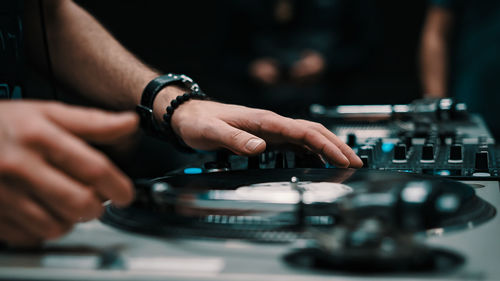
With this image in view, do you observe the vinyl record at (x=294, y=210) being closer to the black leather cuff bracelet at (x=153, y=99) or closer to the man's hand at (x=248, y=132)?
the man's hand at (x=248, y=132)

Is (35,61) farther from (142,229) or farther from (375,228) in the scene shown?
(375,228)

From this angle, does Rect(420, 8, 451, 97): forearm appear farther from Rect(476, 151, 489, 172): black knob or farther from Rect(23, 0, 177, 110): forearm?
Rect(476, 151, 489, 172): black knob

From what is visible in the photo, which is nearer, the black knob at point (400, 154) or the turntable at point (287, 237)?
the turntable at point (287, 237)

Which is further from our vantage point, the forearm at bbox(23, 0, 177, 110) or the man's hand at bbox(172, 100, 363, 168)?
the forearm at bbox(23, 0, 177, 110)

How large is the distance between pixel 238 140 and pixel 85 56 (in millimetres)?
623

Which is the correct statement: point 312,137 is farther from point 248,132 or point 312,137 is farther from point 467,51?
point 467,51

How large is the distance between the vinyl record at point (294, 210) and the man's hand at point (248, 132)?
11.7 inches

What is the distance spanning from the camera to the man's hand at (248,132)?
39.4 inches

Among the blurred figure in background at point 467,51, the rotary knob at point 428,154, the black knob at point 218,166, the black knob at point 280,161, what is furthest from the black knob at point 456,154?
the blurred figure in background at point 467,51

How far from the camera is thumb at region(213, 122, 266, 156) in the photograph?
39.1 inches

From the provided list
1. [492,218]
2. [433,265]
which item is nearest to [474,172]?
[492,218]

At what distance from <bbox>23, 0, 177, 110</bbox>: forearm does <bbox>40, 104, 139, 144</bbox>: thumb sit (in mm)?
890

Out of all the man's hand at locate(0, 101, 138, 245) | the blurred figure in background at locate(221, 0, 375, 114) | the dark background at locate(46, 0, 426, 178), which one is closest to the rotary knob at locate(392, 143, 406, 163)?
the man's hand at locate(0, 101, 138, 245)

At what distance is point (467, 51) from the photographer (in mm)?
2887
